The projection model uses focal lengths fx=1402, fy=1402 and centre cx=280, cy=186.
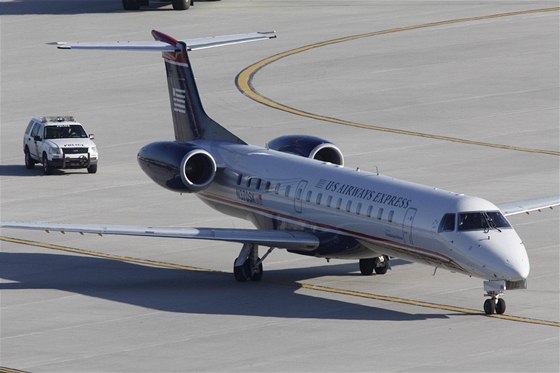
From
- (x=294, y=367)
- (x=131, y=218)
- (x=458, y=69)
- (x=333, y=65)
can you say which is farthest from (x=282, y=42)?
(x=294, y=367)

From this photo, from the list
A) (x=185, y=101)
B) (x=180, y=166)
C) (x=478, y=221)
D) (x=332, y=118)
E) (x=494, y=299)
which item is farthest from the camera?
(x=332, y=118)

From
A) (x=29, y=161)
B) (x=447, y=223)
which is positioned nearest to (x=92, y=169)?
(x=29, y=161)

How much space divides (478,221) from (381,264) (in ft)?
14.9

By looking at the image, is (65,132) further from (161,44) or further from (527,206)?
(527,206)

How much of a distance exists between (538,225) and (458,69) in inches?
949

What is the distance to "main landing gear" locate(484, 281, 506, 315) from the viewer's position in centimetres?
2645

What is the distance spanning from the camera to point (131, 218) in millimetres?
37562

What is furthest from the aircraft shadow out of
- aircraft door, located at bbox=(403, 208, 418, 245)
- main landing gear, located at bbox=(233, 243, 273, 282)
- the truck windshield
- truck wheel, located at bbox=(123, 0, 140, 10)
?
truck wheel, located at bbox=(123, 0, 140, 10)

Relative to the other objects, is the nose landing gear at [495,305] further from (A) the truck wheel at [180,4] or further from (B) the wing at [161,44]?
(A) the truck wheel at [180,4]

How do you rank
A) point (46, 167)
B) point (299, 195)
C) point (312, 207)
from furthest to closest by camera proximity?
point (46, 167) < point (299, 195) < point (312, 207)

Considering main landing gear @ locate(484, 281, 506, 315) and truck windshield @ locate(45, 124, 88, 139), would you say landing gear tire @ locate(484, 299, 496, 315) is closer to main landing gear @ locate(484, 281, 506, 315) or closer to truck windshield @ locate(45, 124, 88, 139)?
main landing gear @ locate(484, 281, 506, 315)

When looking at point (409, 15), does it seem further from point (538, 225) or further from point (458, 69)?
point (538, 225)

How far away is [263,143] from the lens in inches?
1876

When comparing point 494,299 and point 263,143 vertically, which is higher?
point 263,143
